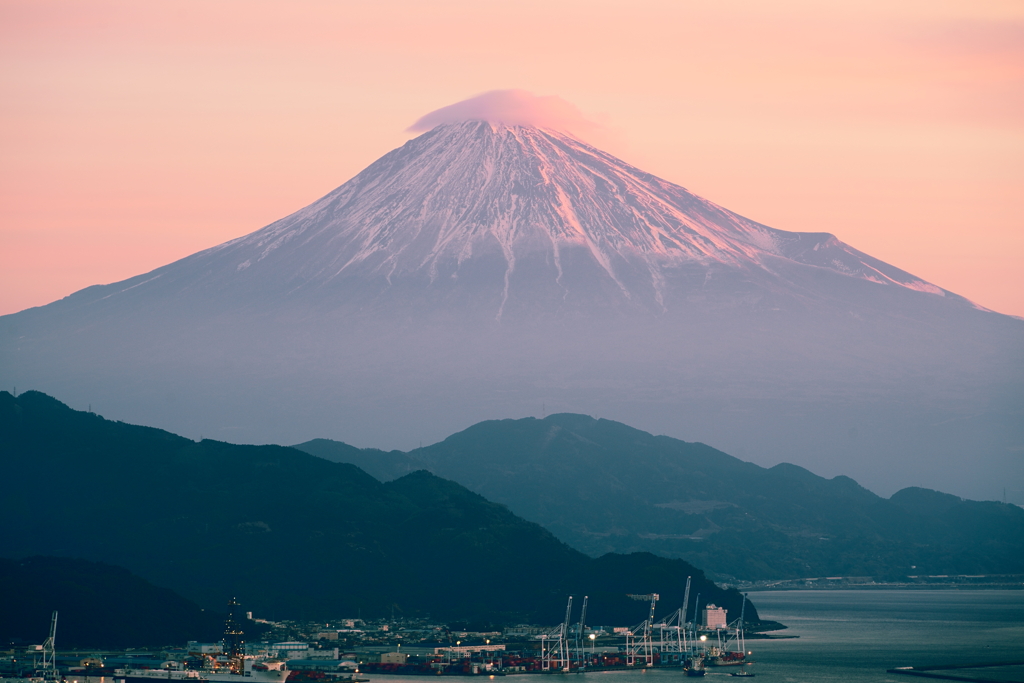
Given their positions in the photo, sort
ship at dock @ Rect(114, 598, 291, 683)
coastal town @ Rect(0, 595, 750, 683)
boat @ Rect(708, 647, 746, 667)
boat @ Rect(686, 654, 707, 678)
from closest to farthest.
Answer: ship at dock @ Rect(114, 598, 291, 683) → coastal town @ Rect(0, 595, 750, 683) → boat @ Rect(686, 654, 707, 678) → boat @ Rect(708, 647, 746, 667)

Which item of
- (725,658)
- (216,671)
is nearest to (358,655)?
(216,671)

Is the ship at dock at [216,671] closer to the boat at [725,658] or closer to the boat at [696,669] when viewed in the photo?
the boat at [696,669]

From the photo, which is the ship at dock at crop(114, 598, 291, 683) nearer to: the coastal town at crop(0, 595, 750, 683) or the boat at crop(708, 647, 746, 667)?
the coastal town at crop(0, 595, 750, 683)

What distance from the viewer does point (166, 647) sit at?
16050cm

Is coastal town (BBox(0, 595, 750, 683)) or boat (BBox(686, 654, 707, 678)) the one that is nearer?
coastal town (BBox(0, 595, 750, 683))

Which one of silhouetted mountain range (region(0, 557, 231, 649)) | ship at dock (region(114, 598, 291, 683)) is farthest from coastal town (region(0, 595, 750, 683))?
silhouetted mountain range (region(0, 557, 231, 649))

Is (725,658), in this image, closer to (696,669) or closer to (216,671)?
(696,669)

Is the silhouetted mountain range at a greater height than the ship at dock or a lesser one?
greater

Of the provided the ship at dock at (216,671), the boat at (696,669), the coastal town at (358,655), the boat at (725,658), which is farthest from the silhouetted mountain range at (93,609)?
the boat at (725,658)

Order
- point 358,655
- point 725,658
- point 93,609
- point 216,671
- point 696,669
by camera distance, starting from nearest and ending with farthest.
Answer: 1. point 216,671
2. point 696,669
3. point 358,655
4. point 93,609
5. point 725,658

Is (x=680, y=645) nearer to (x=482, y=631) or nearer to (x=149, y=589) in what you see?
(x=482, y=631)

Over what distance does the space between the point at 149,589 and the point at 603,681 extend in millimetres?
58185

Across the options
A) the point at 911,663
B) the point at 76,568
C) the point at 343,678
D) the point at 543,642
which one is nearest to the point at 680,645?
the point at 543,642

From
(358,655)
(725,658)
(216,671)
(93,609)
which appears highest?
(93,609)
